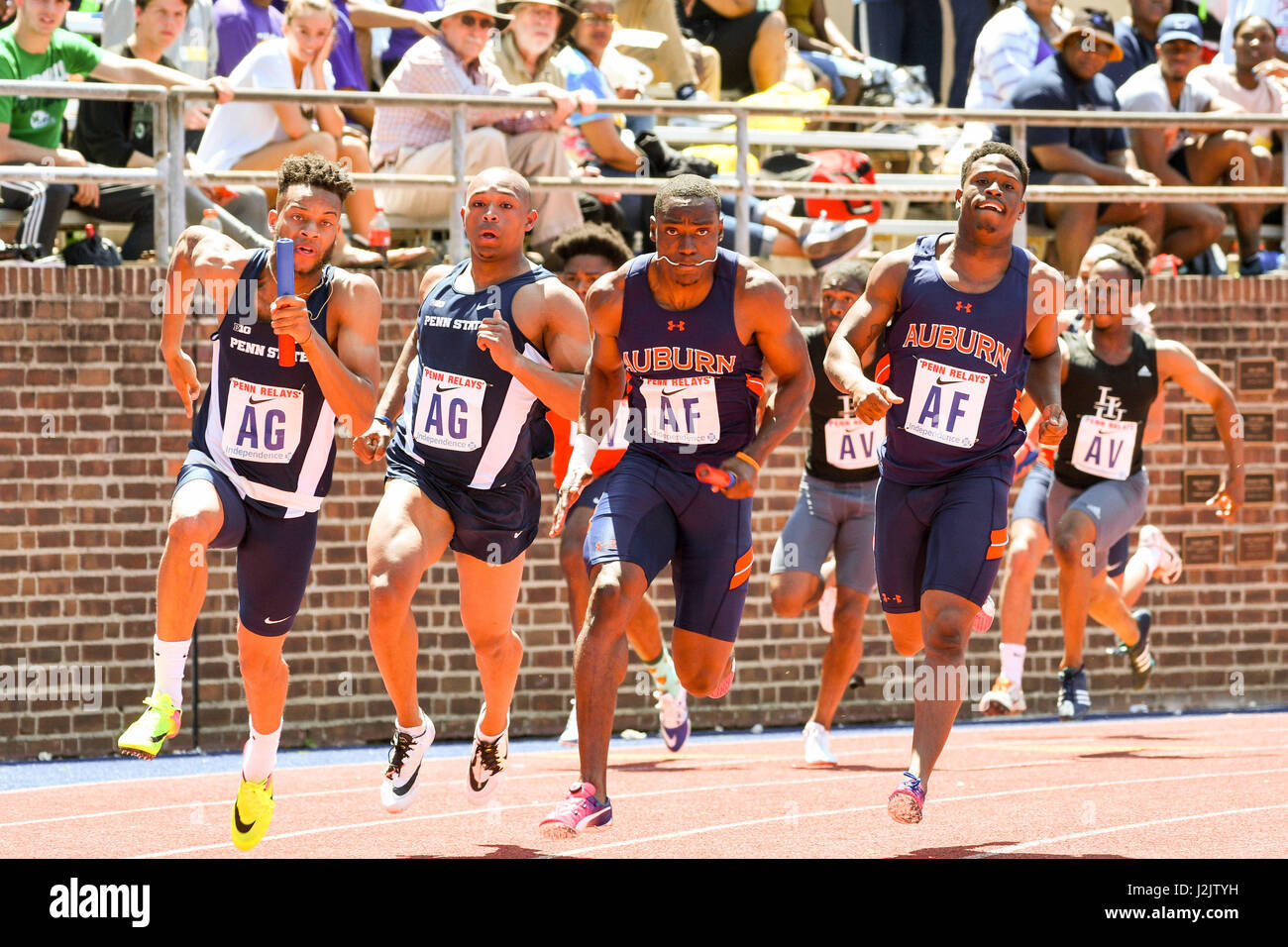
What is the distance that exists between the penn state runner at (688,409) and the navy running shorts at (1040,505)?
4599 millimetres

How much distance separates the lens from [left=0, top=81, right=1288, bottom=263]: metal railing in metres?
11.5

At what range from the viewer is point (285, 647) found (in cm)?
1220

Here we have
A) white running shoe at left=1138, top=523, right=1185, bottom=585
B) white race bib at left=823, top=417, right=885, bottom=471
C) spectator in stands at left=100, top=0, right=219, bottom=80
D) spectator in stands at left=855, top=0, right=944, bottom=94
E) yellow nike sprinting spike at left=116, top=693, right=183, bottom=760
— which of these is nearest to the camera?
yellow nike sprinting spike at left=116, top=693, right=183, bottom=760

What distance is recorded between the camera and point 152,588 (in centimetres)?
1197

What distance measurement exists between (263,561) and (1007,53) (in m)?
8.60

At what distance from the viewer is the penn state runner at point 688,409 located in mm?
7500

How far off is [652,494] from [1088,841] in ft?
7.59

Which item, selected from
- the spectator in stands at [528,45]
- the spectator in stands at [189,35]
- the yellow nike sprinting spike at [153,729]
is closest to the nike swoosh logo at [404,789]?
the yellow nike sprinting spike at [153,729]

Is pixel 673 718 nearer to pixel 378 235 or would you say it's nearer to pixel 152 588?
pixel 152 588

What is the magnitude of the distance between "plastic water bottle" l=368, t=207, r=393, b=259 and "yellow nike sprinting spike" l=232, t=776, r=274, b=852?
18.5 feet

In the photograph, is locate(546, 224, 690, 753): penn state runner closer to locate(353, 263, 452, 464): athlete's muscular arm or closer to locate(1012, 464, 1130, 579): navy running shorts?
locate(353, 263, 452, 464): athlete's muscular arm

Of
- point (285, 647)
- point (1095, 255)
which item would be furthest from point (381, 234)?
point (1095, 255)

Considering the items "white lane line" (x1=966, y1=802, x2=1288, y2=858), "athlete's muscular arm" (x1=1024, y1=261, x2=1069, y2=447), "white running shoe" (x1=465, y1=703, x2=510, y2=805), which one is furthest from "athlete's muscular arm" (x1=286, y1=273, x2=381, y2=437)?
"white lane line" (x1=966, y1=802, x2=1288, y2=858)

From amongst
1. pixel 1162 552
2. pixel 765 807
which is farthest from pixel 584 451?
pixel 1162 552
